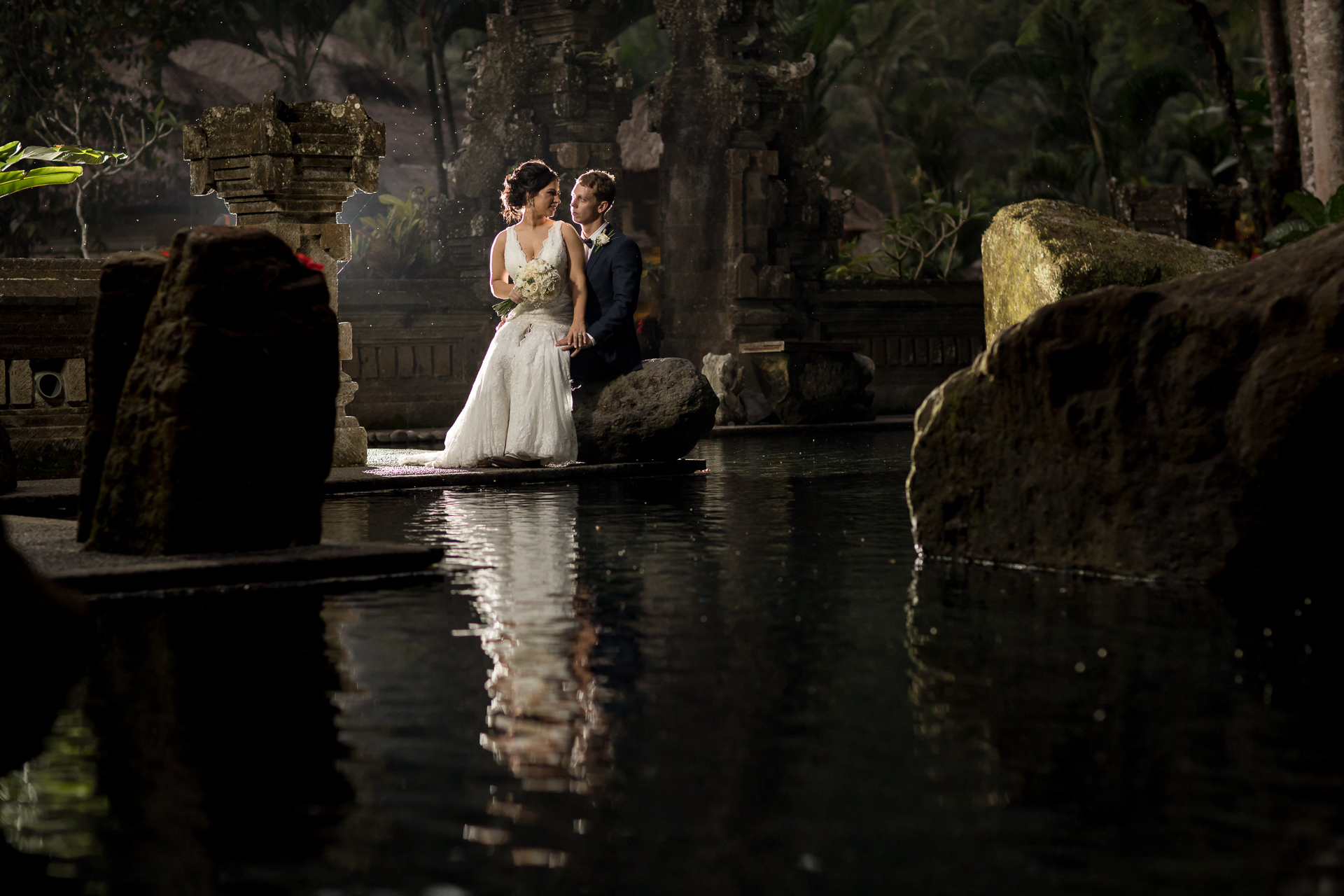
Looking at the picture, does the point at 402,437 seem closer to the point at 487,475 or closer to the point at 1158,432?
the point at 487,475

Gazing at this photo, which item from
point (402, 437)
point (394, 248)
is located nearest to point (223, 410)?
point (402, 437)

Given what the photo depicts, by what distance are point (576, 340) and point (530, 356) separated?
380mm

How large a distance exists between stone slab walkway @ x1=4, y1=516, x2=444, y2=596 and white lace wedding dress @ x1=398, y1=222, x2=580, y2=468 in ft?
18.3

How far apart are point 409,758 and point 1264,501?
373 centimetres

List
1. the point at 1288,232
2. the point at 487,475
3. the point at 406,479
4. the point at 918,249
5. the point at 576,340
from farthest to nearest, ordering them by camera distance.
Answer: the point at 918,249 → the point at 1288,232 → the point at 576,340 → the point at 487,475 → the point at 406,479

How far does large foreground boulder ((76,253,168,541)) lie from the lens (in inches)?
284

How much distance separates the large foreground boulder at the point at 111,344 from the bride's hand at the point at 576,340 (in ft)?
18.1

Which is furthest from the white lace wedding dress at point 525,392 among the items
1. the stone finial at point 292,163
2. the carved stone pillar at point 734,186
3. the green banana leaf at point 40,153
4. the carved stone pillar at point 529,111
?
the carved stone pillar at point 734,186

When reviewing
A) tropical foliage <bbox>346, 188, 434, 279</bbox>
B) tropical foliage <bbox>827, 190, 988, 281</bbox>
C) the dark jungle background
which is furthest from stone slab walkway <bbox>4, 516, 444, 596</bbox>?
tropical foliage <bbox>827, 190, 988, 281</bbox>

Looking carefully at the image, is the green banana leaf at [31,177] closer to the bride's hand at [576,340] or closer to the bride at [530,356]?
the bride at [530,356]

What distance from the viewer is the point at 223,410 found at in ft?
22.0

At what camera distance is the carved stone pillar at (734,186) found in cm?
2277

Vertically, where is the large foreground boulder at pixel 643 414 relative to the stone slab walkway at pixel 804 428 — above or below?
above

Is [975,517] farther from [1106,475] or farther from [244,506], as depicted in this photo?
[244,506]
